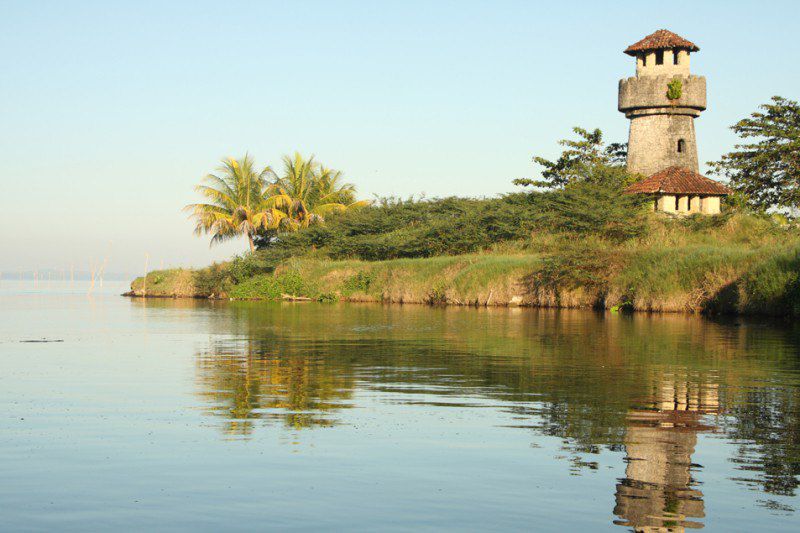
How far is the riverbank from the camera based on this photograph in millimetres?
33906

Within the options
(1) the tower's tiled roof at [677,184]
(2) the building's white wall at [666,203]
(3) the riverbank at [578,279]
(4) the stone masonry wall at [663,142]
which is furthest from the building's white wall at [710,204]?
(3) the riverbank at [578,279]

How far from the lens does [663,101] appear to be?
5491cm

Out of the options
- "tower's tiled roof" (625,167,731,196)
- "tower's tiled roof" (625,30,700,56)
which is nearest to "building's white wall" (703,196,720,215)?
"tower's tiled roof" (625,167,731,196)

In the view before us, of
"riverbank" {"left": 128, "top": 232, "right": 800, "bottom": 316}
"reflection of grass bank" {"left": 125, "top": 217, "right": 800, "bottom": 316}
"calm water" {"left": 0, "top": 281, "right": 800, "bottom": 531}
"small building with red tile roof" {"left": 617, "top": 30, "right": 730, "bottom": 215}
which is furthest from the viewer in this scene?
"small building with red tile roof" {"left": 617, "top": 30, "right": 730, "bottom": 215}

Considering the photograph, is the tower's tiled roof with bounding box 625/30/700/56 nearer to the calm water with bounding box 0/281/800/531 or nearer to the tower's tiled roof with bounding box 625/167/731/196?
the tower's tiled roof with bounding box 625/167/731/196

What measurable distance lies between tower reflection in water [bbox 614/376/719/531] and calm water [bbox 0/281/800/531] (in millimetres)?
24

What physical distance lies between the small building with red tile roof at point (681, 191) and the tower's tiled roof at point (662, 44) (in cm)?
694

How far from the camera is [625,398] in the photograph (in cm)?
1199

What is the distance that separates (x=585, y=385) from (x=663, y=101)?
147 ft

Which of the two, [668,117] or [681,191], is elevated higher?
[668,117]

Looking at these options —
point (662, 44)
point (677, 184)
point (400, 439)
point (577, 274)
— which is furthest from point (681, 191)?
point (400, 439)

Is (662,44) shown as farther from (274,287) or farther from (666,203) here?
(274,287)

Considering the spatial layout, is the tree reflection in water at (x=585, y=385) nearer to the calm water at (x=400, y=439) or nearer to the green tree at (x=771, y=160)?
the calm water at (x=400, y=439)

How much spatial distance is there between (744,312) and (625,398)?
24.1 m
